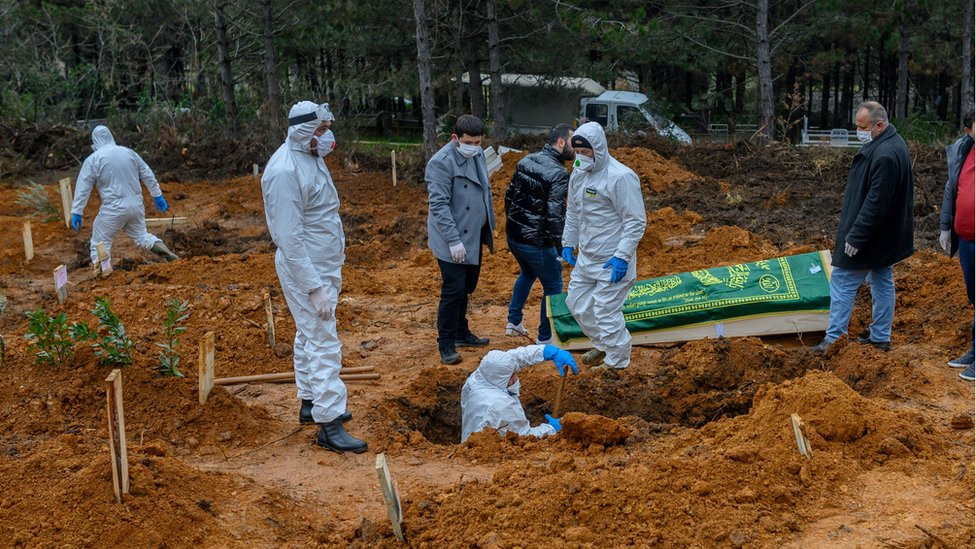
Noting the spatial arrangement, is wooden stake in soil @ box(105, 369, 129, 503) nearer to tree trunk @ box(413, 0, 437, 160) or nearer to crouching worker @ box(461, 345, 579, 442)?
crouching worker @ box(461, 345, 579, 442)

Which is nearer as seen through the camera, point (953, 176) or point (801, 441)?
point (801, 441)

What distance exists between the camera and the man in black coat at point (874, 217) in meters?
6.28

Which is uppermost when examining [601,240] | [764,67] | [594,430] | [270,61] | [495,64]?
[270,61]

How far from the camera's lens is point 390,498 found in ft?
12.5

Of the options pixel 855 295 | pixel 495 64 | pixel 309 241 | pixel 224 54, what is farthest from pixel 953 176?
pixel 224 54

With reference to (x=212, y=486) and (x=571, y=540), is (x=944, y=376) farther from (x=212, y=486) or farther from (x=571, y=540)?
(x=212, y=486)

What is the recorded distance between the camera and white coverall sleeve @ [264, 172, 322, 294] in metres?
5.09

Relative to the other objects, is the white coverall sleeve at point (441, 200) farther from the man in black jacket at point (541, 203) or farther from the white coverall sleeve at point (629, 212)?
the white coverall sleeve at point (629, 212)

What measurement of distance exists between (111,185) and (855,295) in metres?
7.78

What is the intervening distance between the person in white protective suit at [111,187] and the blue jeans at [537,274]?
483 centimetres

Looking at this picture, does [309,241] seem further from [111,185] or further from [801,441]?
[111,185]

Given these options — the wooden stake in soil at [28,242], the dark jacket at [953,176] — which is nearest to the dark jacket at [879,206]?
the dark jacket at [953,176]

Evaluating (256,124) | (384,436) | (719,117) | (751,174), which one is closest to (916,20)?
(719,117)

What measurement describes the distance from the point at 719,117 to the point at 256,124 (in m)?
17.2
